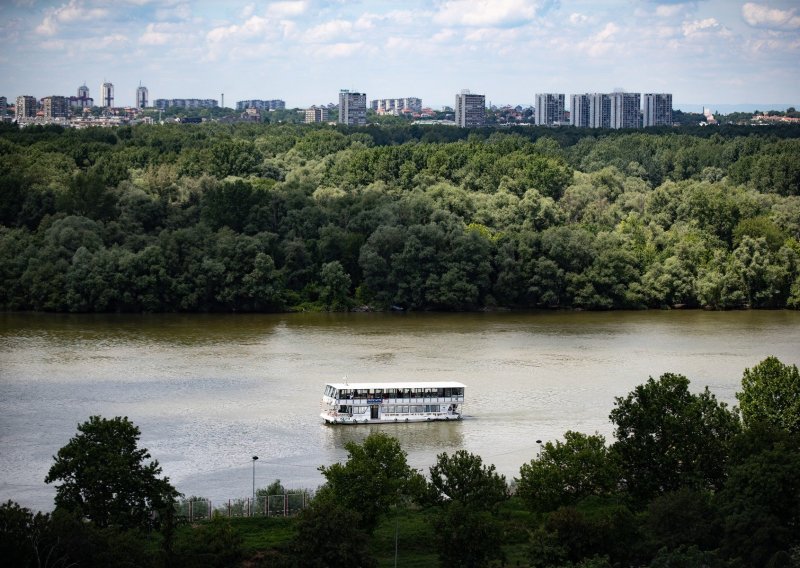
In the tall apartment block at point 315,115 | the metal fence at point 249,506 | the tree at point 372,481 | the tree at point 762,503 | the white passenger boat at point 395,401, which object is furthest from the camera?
the tall apartment block at point 315,115

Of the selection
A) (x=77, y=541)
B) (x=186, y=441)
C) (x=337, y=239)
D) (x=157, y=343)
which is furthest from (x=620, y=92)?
(x=77, y=541)

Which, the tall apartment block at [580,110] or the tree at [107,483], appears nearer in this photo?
the tree at [107,483]

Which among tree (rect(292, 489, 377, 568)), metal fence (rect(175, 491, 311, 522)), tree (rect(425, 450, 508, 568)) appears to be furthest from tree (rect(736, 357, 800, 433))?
tree (rect(292, 489, 377, 568))

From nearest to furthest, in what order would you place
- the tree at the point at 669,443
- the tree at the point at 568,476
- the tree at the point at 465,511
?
the tree at the point at 465,511
the tree at the point at 568,476
the tree at the point at 669,443

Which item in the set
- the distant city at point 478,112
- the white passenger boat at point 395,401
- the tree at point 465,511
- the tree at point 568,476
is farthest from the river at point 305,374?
the distant city at point 478,112

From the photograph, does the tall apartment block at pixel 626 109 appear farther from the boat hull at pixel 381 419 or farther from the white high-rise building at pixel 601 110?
the boat hull at pixel 381 419

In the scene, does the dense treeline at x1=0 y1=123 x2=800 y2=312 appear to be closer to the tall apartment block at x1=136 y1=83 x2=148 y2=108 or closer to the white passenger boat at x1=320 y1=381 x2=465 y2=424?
the white passenger boat at x1=320 y1=381 x2=465 y2=424

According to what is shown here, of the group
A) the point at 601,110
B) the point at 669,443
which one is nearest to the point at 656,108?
the point at 601,110
